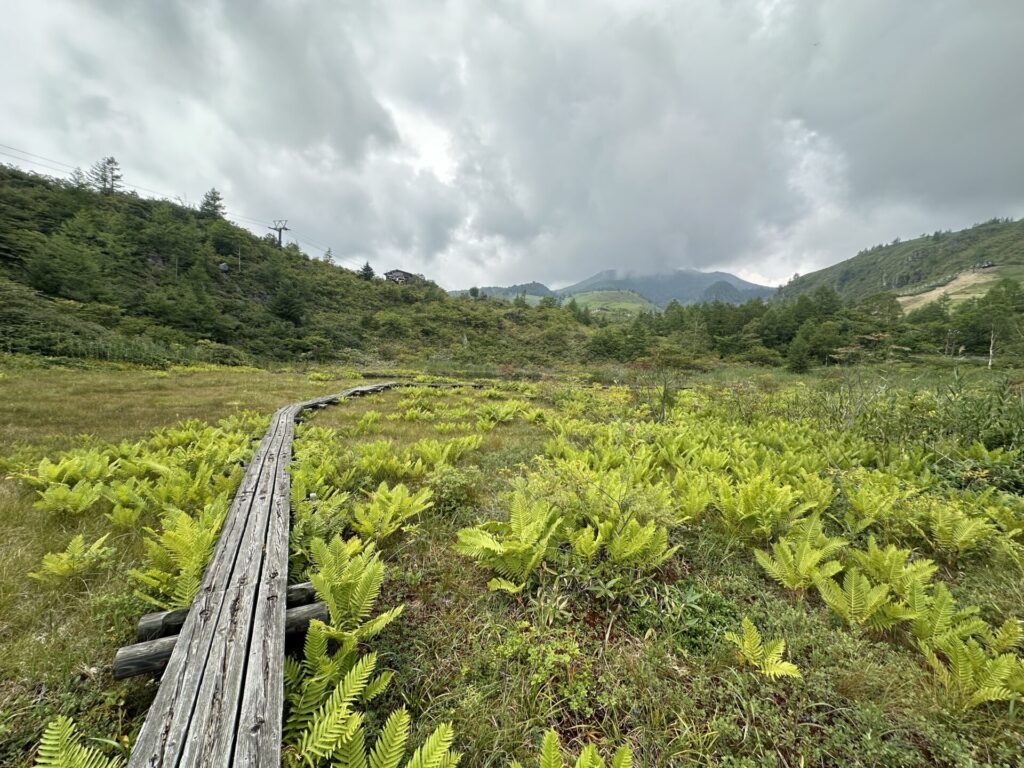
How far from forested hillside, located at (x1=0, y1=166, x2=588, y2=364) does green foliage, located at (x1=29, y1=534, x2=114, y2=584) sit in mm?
20991

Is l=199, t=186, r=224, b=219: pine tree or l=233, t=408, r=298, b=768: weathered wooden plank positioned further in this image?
l=199, t=186, r=224, b=219: pine tree

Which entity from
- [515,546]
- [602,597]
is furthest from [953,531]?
[515,546]

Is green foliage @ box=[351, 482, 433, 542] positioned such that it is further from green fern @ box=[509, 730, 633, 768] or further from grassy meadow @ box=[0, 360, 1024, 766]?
→ green fern @ box=[509, 730, 633, 768]

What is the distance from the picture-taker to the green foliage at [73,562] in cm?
266

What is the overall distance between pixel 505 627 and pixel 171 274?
49.8m

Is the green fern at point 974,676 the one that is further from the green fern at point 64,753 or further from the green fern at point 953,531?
the green fern at point 64,753

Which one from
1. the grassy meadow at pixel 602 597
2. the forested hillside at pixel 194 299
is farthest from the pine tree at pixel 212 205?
the grassy meadow at pixel 602 597

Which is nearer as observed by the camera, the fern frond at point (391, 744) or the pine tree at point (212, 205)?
the fern frond at point (391, 744)

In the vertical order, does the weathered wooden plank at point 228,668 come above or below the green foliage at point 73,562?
below

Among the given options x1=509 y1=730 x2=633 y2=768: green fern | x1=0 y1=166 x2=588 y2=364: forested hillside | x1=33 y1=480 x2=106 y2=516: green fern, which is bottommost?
x1=509 y1=730 x2=633 y2=768: green fern

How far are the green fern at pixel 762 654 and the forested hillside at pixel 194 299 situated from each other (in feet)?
83.1

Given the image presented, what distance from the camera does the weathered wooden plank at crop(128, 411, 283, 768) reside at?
1.60 meters

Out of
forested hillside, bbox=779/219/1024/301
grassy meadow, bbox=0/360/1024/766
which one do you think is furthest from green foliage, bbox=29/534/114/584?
forested hillside, bbox=779/219/1024/301

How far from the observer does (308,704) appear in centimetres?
194
